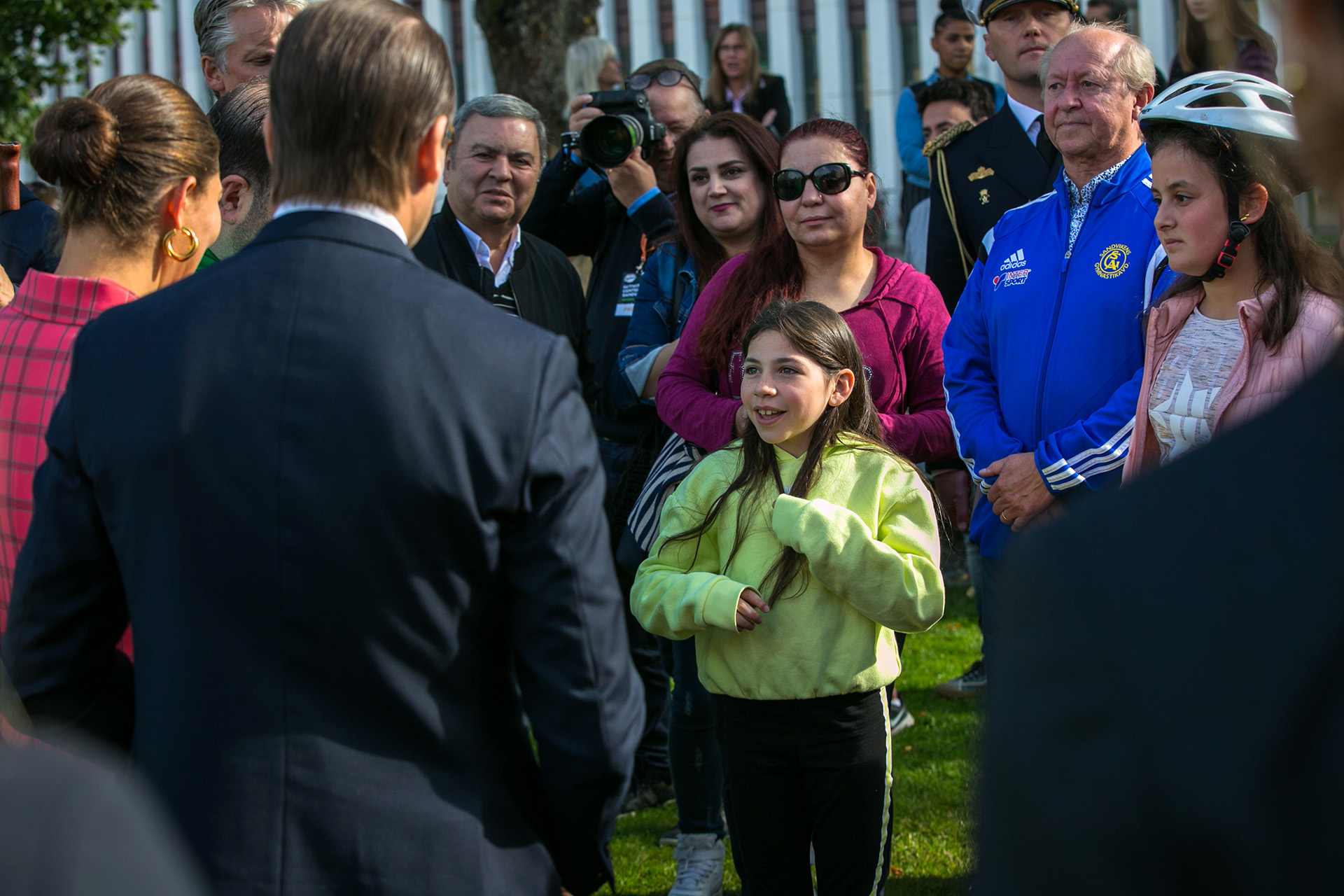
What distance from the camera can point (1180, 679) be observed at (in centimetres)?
66

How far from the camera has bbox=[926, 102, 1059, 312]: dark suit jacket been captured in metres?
4.12

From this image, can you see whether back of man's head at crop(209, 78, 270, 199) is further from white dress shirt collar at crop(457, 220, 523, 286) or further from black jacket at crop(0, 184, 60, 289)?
black jacket at crop(0, 184, 60, 289)

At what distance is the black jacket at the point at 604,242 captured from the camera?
418 cm

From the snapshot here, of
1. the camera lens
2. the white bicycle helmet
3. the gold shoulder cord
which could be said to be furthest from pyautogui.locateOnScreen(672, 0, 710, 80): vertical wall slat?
the white bicycle helmet

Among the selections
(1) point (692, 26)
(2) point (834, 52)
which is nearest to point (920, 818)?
(2) point (834, 52)

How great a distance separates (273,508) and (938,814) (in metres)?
3.13

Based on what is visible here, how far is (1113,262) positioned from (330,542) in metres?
2.43

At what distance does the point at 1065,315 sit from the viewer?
3.21 metres

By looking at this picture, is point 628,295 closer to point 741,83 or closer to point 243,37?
point 243,37

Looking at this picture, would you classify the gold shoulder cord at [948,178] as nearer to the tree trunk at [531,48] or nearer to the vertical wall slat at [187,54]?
the tree trunk at [531,48]

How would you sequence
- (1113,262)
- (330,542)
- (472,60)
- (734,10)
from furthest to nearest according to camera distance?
(472,60), (734,10), (1113,262), (330,542)

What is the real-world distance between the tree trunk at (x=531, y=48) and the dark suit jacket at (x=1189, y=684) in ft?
26.8

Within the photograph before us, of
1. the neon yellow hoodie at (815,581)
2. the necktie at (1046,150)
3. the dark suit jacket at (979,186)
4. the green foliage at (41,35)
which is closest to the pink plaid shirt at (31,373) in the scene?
the neon yellow hoodie at (815,581)

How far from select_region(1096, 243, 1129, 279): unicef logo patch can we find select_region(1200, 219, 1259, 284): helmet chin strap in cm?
36
